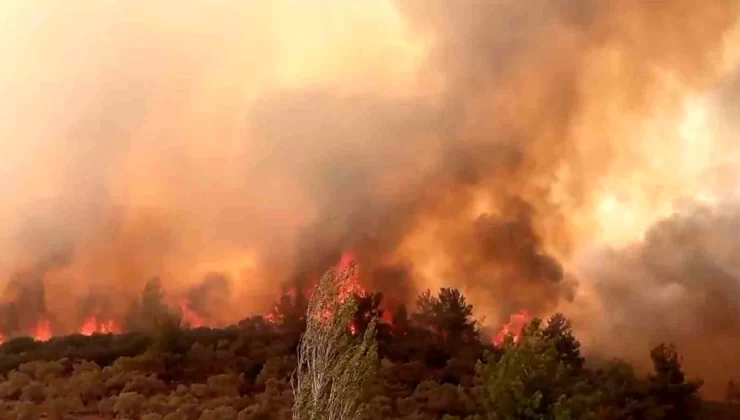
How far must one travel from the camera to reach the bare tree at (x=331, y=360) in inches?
661

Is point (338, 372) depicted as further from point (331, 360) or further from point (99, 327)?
point (99, 327)

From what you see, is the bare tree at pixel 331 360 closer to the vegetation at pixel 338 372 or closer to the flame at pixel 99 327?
the vegetation at pixel 338 372

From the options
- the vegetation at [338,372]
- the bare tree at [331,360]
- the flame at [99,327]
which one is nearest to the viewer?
the bare tree at [331,360]

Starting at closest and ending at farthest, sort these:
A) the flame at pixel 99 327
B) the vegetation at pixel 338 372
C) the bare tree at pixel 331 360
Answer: the bare tree at pixel 331 360 → the vegetation at pixel 338 372 → the flame at pixel 99 327

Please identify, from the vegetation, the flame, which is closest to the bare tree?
the vegetation

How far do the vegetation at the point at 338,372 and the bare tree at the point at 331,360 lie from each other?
0.03 m

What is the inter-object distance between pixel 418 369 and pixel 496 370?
1490cm

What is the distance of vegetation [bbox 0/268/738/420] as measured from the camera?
17875mm

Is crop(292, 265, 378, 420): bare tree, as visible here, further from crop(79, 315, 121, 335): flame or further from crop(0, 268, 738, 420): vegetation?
crop(79, 315, 121, 335): flame

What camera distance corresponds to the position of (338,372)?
1697 centimetres

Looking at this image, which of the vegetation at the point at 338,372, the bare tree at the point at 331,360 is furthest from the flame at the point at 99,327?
the bare tree at the point at 331,360

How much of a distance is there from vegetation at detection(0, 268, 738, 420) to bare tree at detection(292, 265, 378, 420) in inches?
1.2

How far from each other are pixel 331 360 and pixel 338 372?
0.45 meters

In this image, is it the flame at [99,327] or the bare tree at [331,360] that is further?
the flame at [99,327]
